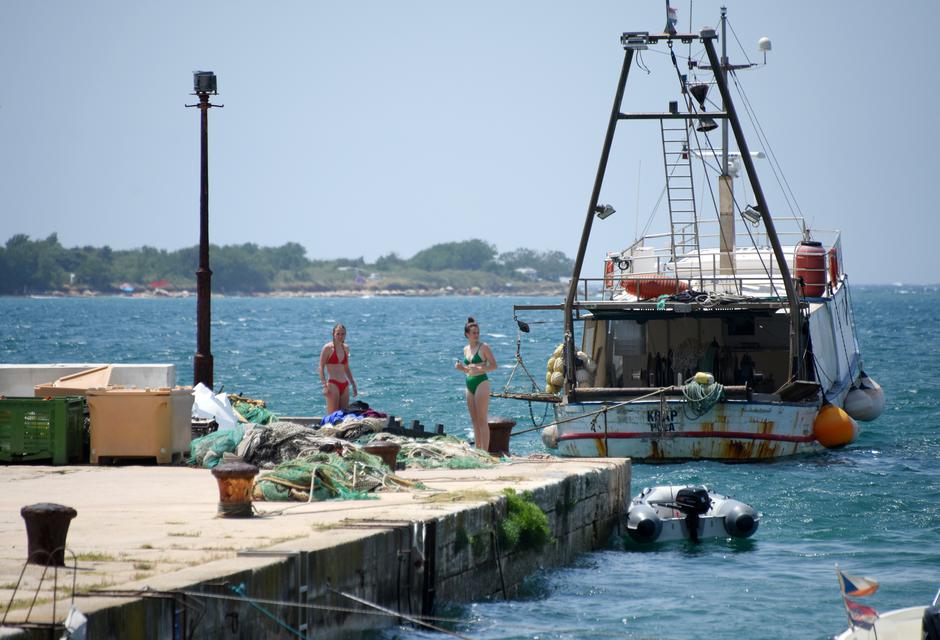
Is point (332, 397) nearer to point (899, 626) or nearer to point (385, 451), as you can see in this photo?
point (385, 451)

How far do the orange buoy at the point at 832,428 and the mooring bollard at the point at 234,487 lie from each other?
44.7 ft

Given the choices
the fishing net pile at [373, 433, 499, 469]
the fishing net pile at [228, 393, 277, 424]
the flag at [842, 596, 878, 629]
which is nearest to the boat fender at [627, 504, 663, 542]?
the fishing net pile at [373, 433, 499, 469]

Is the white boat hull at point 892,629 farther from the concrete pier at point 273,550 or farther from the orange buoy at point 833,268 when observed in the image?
the orange buoy at point 833,268

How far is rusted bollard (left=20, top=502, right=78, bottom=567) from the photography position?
27.4 ft

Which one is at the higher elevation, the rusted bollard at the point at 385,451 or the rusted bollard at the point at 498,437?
the rusted bollard at the point at 385,451

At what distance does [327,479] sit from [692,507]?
185 inches

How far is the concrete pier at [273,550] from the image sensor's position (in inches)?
301

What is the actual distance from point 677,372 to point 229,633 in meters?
17.2

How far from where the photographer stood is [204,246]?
61.4 ft

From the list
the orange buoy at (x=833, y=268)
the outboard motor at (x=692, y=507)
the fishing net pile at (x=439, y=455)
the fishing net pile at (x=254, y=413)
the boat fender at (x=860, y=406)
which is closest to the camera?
the fishing net pile at (x=439, y=455)

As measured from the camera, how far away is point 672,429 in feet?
68.1

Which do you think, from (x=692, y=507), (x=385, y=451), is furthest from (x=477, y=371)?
(x=692, y=507)

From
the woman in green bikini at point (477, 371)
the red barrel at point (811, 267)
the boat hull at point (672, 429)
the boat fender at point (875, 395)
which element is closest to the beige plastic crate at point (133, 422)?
the woman in green bikini at point (477, 371)

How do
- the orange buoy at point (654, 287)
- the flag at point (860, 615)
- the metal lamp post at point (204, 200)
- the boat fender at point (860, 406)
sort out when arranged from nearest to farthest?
the flag at point (860, 615) → the metal lamp post at point (204, 200) → the orange buoy at point (654, 287) → the boat fender at point (860, 406)
